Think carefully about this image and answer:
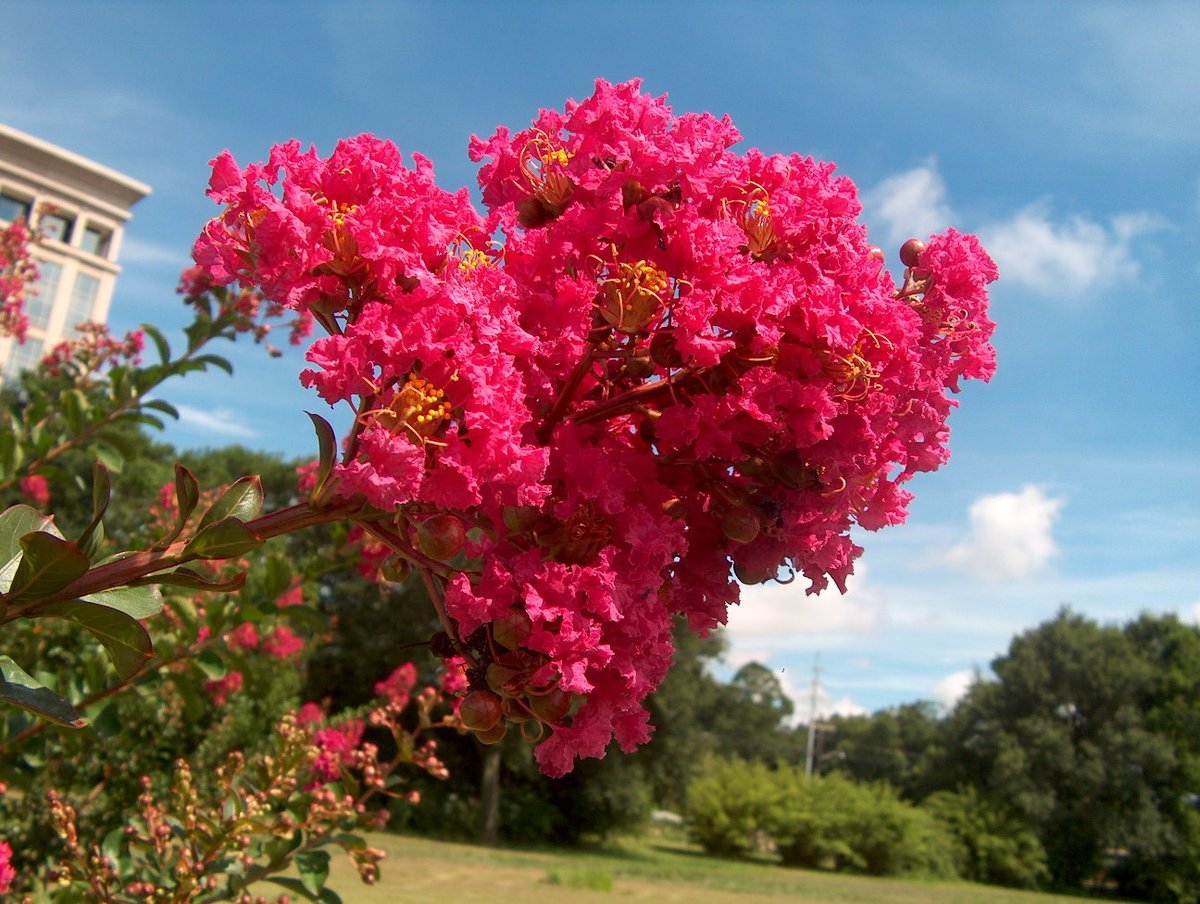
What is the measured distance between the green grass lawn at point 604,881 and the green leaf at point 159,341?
278 inches

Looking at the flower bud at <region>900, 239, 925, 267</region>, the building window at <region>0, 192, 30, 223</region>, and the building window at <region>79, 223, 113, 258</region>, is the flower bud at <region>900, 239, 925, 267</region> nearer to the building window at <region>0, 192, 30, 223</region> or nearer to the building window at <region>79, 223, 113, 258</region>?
the building window at <region>0, 192, 30, 223</region>

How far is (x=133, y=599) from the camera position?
43.9 inches

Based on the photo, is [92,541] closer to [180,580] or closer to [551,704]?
[180,580]

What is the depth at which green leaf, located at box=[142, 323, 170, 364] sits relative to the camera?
136 inches

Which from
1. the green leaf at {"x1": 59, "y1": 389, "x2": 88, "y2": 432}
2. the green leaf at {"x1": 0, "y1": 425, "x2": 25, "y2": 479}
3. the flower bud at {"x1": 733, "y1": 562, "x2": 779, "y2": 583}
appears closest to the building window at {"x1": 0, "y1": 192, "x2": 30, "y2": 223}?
the green leaf at {"x1": 59, "y1": 389, "x2": 88, "y2": 432}

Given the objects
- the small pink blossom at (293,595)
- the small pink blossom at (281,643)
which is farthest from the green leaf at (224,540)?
the small pink blossom at (281,643)

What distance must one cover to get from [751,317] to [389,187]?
491 mm

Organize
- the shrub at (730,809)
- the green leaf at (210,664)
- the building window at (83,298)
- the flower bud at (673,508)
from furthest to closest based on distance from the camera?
the building window at (83,298) → the shrub at (730,809) → the green leaf at (210,664) → the flower bud at (673,508)

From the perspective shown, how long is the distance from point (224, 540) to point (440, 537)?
233 mm

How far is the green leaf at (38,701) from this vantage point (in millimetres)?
1037

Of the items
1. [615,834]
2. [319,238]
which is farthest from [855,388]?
[615,834]

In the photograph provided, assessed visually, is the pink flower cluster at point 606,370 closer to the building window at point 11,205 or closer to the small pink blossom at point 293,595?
the small pink blossom at point 293,595

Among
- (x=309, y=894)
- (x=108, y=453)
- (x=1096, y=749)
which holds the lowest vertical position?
(x=309, y=894)

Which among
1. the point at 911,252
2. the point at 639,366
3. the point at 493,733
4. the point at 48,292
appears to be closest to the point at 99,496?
the point at 493,733
